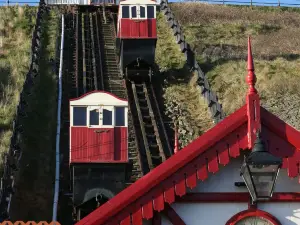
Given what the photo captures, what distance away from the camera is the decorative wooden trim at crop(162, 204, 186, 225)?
8898mm

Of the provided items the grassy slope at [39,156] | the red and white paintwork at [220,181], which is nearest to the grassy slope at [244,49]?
the grassy slope at [39,156]

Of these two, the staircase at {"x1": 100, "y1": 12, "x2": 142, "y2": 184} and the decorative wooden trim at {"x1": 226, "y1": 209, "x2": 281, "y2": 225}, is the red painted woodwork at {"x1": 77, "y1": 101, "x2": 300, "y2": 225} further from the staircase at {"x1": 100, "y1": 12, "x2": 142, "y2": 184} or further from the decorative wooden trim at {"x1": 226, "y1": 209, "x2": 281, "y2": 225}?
the staircase at {"x1": 100, "y1": 12, "x2": 142, "y2": 184}

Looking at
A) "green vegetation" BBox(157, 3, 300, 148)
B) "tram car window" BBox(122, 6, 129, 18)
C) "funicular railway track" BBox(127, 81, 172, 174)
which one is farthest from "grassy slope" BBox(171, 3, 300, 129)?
"tram car window" BBox(122, 6, 129, 18)

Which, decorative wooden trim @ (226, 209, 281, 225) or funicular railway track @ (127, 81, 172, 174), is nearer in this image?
decorative wooden trim @ (226, 209, 281, 225)

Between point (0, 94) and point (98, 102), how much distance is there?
11.0 m

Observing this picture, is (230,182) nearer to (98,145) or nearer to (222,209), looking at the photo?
(222,209)

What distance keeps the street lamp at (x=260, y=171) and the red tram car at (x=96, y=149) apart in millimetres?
12874

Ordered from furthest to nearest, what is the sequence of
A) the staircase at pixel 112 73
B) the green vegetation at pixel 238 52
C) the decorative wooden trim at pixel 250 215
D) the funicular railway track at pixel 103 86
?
the green vegetation at pixel 238 52
the staircase at pixel 112 73
the funicular railway track at pixel 103 86
the decorative wooden trim at pixel 250 215

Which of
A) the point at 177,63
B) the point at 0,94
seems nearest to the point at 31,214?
the point at 0,94

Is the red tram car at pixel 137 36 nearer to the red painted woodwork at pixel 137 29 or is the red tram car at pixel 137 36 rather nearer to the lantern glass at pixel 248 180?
the red painted woodwork at pixel 137 29

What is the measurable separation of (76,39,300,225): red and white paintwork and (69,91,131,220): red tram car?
12530 mm

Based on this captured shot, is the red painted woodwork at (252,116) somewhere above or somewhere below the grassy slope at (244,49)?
below

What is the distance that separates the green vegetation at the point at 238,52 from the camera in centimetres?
3309

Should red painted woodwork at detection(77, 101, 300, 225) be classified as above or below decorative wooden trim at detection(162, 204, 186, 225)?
above
